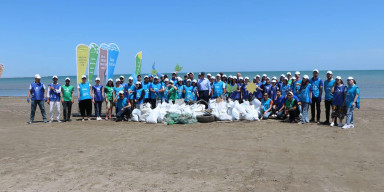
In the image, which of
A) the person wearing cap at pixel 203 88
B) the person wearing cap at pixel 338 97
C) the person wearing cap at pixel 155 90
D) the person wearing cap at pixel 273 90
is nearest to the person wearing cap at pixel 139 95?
the person wearing cap at pixel 155 90

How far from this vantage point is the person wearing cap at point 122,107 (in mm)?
9656

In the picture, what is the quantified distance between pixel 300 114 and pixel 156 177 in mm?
6511

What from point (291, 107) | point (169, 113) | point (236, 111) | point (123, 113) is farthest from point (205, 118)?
point (123, 113)

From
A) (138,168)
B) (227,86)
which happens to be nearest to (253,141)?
(138,168)

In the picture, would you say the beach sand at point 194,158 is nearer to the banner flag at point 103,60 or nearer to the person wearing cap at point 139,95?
the person wearing cap at point 139,95

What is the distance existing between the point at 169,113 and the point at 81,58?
15.3 feet

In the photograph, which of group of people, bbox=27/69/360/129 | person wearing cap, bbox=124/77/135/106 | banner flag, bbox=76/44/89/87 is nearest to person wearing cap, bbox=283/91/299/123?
group of people, bbox=27/69/360/129

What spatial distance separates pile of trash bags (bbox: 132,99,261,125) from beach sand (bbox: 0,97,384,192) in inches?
28.1

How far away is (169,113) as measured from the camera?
9.09 meters

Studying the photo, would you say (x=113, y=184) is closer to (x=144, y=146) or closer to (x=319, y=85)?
(x=144, y=146)

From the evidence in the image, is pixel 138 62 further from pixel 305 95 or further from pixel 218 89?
pixel 305 95

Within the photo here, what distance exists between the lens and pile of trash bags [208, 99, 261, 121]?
362 inches

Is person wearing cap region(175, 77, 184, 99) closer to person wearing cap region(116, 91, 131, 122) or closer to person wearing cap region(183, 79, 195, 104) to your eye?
person wearing cap region(183, 79, 195, 104)

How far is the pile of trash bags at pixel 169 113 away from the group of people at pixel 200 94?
35 centimetres
